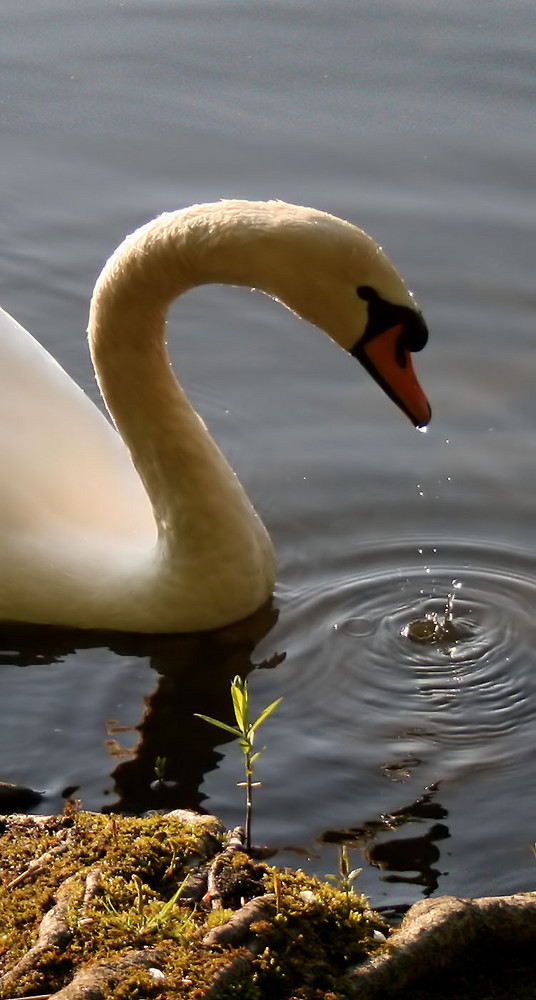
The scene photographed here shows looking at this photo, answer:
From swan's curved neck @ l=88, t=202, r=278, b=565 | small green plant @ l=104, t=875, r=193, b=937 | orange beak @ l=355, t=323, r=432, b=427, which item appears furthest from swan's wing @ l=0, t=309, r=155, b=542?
small green plant @ l=104, t=875, r=193, b=937

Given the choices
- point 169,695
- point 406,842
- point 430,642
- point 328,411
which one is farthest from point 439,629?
point 328,411

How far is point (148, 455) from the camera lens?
602 cm

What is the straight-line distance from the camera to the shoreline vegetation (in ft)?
10.3

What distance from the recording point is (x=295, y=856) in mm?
4734

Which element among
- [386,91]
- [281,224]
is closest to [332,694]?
[281,224]

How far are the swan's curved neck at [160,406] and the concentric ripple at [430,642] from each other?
0.51 m

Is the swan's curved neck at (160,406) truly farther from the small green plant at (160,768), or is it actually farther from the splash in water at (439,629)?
the small green plant at (160,768)

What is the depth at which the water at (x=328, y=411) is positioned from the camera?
17.0 feet

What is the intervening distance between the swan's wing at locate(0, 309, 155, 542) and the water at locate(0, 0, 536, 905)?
1.62 feet

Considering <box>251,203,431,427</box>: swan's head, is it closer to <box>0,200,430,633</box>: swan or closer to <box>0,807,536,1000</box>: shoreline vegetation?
<box>0,200,430,633</box>: swan

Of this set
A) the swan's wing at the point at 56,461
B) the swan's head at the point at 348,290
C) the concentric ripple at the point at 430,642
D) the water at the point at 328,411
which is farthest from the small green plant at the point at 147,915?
the swan's wing at the point at 56,461

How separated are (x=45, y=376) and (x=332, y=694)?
194cm

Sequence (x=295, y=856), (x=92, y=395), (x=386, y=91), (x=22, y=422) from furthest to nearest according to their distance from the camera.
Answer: (x=386, y=91)
(x=92, y=395)
(x=22, y=422)
(x=295, y=856)

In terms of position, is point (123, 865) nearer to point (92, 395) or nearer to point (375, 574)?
point (375, 574)
